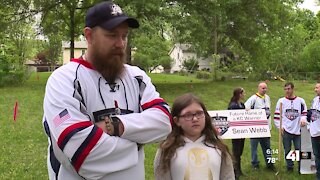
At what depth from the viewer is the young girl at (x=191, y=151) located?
340cm

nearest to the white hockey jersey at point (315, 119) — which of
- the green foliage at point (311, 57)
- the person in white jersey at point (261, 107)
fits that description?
the person in white jersey at point (261, 107)

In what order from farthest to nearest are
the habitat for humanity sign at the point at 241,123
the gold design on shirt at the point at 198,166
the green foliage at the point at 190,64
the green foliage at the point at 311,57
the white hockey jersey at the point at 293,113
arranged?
the green foliage at the point at 190,64, the green foliage at the point at 311,57, the white hockey jersey at the point at 293,113, the habitat for humanity sign at the point at 241,123, the gold design on shirt at the point at 198,166

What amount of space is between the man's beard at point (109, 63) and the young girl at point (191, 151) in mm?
1200

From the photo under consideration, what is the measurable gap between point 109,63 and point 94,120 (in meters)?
0.31

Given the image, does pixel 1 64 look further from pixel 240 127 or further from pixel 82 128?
pixel 82 128

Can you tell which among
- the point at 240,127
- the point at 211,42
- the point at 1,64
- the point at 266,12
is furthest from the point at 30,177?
the point at 211,42

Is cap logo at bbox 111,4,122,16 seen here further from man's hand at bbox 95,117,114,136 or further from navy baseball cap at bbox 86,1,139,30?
man's hand at bbox 95,117,114,136

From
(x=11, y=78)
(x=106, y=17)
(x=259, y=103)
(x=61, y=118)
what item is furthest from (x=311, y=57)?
(x=61, y=118)

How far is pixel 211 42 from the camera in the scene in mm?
35156

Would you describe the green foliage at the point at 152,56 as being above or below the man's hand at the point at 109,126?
above

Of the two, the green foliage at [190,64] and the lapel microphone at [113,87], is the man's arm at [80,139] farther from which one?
the green foliage at [190,64]

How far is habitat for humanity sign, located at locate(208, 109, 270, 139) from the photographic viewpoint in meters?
7.84

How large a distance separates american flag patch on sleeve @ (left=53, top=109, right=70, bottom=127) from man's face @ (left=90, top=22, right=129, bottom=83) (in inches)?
12.9

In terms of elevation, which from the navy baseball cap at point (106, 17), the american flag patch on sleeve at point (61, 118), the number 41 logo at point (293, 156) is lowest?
the number 41 logo at point (293, 156)
